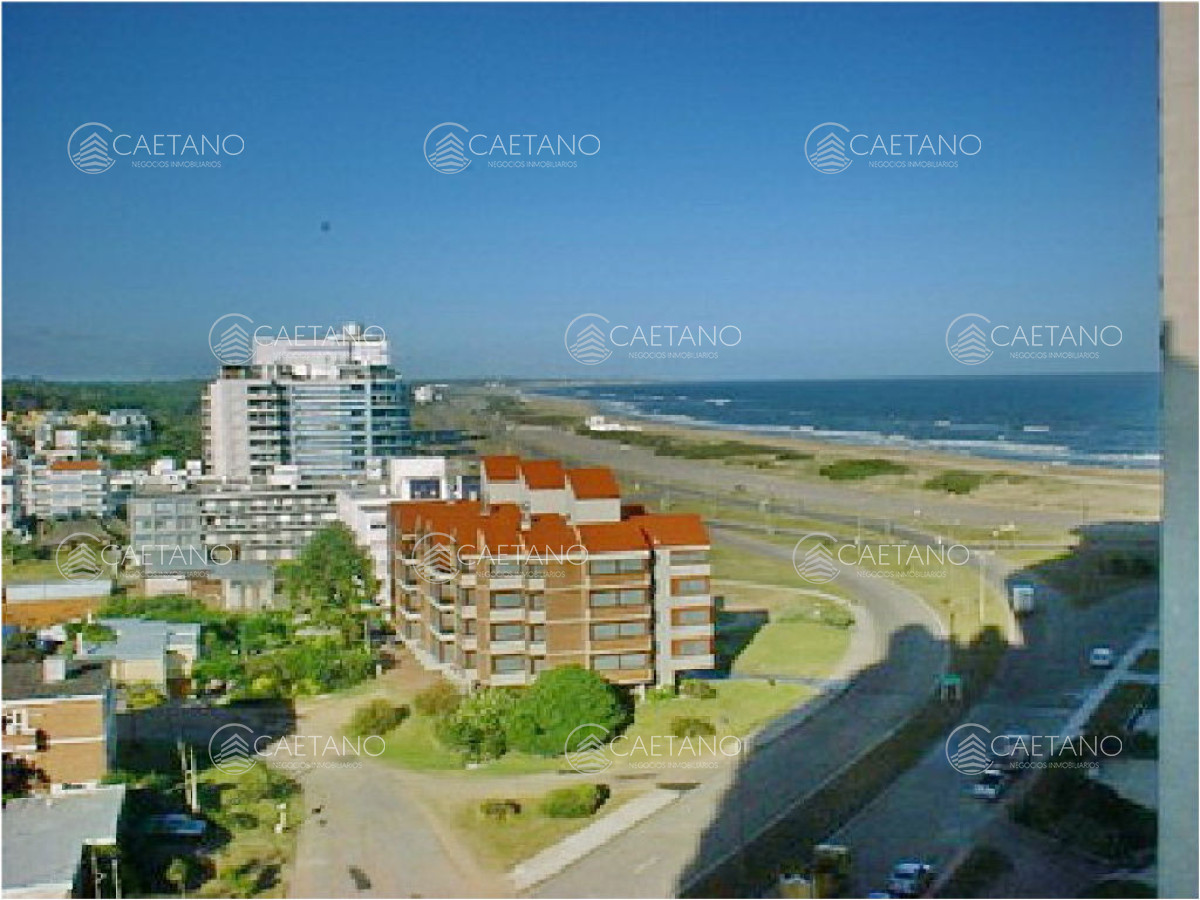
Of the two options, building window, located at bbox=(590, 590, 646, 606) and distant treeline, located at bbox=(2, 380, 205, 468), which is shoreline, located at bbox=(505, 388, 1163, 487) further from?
distant treeline, located at bbox=(2, 380, 205, 468)

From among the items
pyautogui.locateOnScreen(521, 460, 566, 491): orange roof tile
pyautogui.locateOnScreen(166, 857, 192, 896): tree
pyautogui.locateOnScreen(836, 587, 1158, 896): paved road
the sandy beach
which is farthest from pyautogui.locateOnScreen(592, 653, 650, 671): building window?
pyautogui.locateOnScreen(166, 857, 192, 896): tree

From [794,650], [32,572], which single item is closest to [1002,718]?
[794,650]

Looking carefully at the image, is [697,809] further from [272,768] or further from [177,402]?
[177,402]

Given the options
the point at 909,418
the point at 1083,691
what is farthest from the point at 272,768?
the point at 909,418

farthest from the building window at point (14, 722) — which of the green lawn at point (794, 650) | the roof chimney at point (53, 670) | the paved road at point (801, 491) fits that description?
the green lawn at point (794, 650)

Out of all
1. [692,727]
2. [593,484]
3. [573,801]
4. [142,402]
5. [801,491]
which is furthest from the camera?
[801,491]

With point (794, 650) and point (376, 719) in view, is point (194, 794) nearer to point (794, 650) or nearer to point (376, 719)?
point (376, 719)

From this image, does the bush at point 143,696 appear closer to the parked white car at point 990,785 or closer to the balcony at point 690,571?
the balcony at point 690,571
